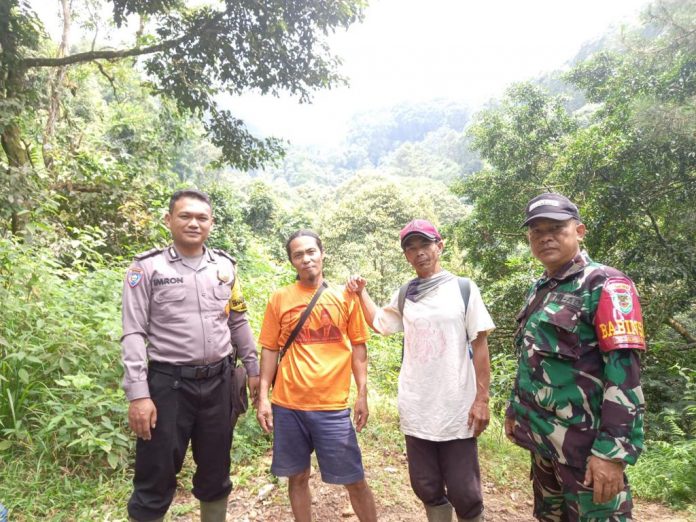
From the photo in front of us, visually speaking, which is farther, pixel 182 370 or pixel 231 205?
pixel 231 205

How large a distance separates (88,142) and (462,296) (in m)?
11.0

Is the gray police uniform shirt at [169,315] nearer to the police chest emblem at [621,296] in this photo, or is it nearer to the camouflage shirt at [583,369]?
the camouflage shirt at [583,369]

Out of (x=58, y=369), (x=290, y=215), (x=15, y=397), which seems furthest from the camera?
(x=290, y=215)

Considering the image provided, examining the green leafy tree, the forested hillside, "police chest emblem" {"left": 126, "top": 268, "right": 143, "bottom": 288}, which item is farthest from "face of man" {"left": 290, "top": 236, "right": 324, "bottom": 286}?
the green leafy tree

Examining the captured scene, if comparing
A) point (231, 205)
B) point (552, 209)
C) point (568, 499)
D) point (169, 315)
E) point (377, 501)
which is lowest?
point (377, 501)

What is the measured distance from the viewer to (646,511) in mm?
3504

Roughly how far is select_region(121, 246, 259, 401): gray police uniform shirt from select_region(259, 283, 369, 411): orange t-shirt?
1.05 ft

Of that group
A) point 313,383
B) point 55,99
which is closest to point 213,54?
point 55,99

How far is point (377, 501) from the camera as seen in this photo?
3.29m

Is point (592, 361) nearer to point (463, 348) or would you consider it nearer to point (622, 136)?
point (463, 348)

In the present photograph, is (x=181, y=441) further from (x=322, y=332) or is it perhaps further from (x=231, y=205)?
(x=231, y=205)

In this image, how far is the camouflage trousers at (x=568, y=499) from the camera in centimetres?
164

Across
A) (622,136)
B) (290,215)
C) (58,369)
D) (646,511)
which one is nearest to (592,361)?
(646,511)

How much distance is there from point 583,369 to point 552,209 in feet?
2.23
